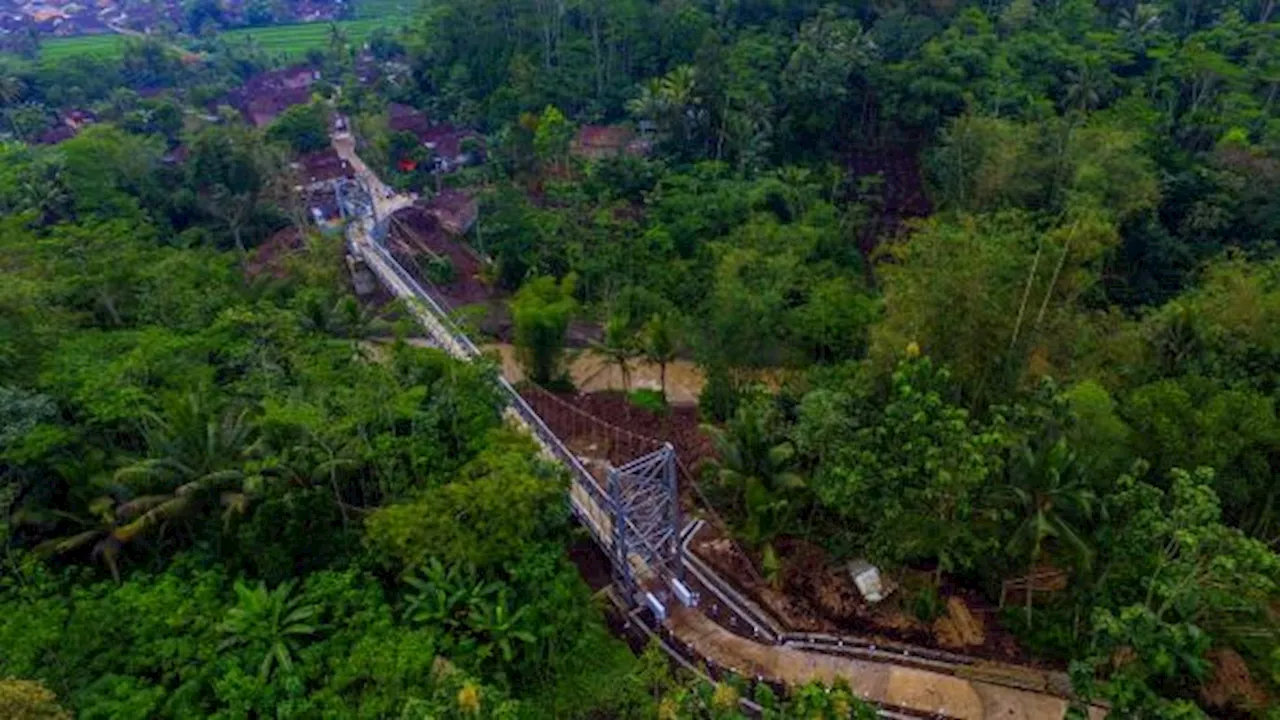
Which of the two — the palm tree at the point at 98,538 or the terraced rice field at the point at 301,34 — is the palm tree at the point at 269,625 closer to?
the palm tree at the point at 98,538

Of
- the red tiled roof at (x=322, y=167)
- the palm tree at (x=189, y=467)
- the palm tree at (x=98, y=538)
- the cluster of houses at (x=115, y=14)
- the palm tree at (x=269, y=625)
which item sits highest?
the palm tree at (x=189, y=467)

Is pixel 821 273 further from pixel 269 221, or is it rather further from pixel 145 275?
pixel 269 221

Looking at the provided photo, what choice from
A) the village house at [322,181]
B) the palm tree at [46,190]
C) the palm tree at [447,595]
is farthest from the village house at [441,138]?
the palm tree at [447,595]

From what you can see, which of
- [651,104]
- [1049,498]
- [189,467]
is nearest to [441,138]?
[651,104]

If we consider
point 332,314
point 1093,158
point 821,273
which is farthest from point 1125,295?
point 332,314

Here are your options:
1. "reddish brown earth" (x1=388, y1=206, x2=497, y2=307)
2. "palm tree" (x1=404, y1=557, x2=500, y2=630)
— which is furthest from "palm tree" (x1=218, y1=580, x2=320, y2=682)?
"reddish brown earth" (x1=388, y1=206, x2=497, y2=307)

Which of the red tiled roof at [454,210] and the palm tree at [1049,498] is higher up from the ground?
the palm tree at [1049,498]
